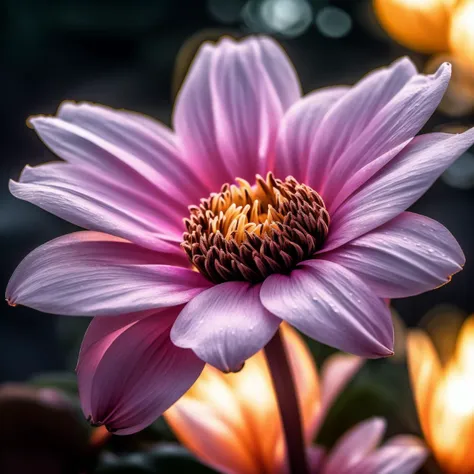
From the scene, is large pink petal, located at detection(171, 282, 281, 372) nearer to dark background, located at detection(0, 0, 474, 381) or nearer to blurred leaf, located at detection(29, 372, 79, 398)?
blurred leaf, located at detection(29, 372, 79, 398)

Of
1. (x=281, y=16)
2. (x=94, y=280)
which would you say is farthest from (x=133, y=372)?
(x=281, y=16)

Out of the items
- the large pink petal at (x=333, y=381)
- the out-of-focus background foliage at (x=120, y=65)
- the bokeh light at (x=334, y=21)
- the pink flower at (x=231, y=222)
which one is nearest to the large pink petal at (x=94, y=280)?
the pink flower at (x=231, y=222)

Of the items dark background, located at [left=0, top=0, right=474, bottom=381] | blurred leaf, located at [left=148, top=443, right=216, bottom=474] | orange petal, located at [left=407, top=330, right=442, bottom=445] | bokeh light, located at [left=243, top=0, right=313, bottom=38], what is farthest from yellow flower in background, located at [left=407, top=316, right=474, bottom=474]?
bokeh light, located at [left=243, top=0, right=313, bottom=38]

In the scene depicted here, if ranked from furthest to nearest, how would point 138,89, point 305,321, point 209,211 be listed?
1. point 138,89
2. point 209,211
3. point 305,321

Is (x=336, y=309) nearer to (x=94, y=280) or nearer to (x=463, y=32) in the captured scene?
(x=94, y=280)

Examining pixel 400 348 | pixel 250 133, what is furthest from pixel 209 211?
pixel 400 348

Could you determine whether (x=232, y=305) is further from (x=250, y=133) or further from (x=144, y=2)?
(x=144, y=2)

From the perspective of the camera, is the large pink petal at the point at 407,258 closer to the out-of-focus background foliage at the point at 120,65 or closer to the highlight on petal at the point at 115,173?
the highlight on petal at the point at 115,173
